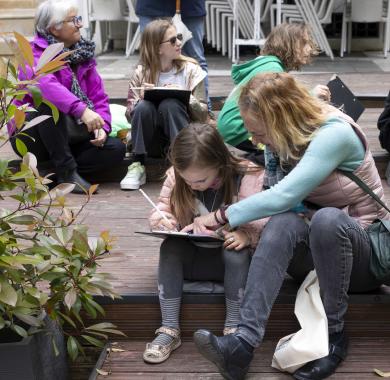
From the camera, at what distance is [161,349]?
274 cm

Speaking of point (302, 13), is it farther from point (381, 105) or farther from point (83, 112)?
point (83, 112)

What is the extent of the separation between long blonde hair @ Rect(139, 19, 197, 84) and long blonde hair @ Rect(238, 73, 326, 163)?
163 centimetres

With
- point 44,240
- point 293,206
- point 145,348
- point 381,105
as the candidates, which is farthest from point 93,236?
point 381,105

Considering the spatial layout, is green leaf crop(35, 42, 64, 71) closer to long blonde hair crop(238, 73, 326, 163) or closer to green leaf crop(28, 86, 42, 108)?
green leaf crop(28, 86, 42, 108)

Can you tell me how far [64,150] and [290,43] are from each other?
4.50 ft

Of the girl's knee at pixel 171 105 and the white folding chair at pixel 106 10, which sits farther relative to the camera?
the white folding chair at pixel 106 10

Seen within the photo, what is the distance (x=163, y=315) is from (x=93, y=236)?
0.84 metres

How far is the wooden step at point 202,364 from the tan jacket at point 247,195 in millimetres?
439

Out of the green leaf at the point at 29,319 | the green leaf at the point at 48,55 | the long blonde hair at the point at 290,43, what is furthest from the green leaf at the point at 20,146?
the long blonde hair at the point at 290,43

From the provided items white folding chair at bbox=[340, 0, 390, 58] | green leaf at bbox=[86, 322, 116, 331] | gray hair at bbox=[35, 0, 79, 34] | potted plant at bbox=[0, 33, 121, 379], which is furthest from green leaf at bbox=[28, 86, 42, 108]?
white folding chair at bbox=[340, 0, 390, 58]

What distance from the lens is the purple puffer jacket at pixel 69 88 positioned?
4016mm

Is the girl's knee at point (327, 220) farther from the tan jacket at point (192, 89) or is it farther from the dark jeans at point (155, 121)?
the tan jacket at point (192, 89)

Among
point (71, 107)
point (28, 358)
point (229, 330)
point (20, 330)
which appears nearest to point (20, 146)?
point (20, 330)

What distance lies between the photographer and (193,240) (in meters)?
2.78
